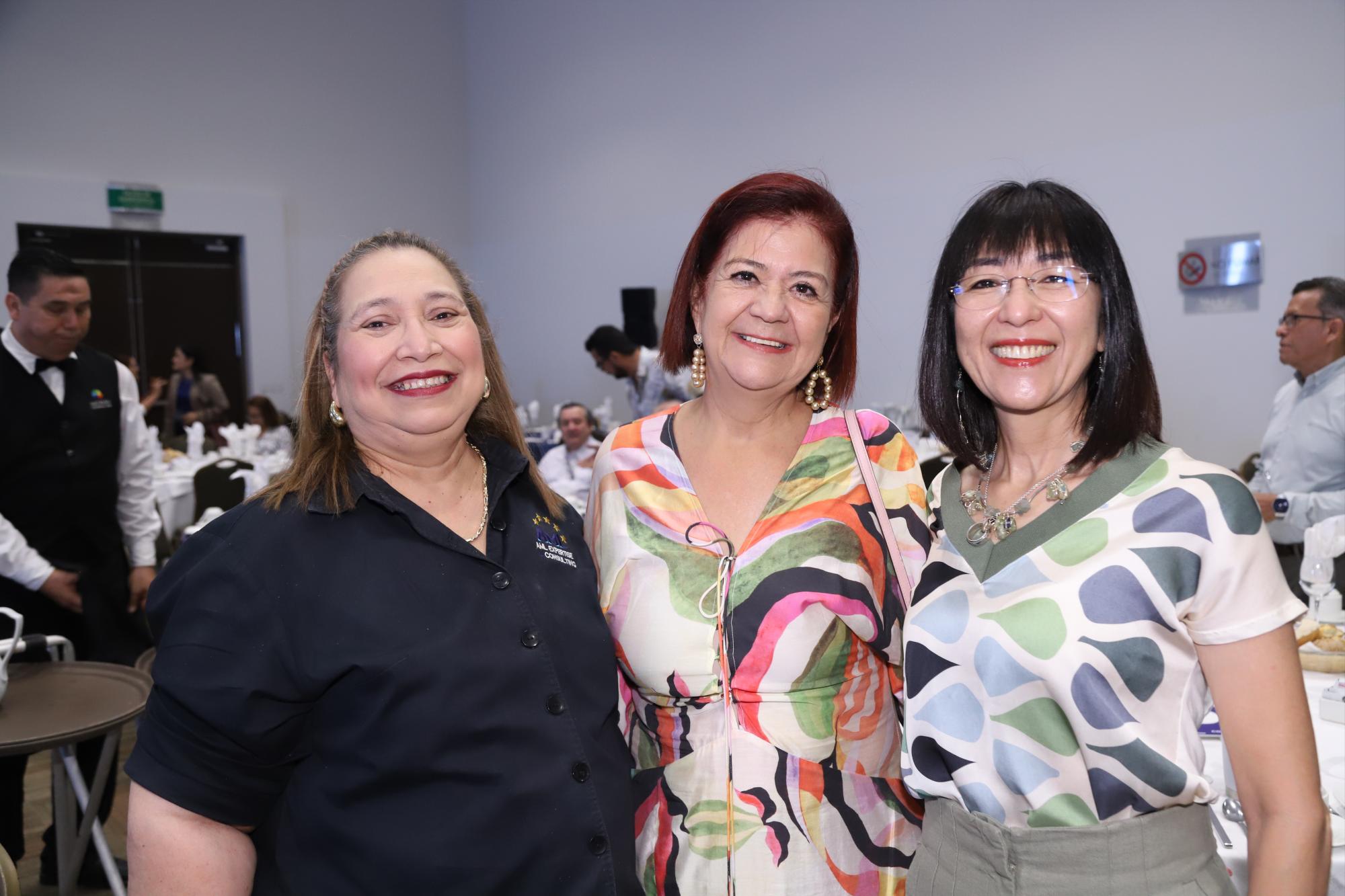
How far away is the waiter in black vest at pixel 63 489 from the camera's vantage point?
3498mm

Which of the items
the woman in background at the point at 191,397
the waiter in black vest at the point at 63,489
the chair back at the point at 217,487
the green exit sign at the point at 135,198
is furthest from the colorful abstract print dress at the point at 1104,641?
the green exit sign at the point at 135,198

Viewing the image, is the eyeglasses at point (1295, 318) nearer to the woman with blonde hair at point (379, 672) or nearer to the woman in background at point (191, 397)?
the woman with blonde hair at point (379, 672)

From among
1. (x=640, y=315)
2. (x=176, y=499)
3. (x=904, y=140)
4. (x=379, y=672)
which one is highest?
(x=904, y=140)

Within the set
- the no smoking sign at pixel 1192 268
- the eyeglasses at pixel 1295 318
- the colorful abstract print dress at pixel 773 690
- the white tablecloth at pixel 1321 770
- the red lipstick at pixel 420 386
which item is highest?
the no smoking sign at pixel 1192 268

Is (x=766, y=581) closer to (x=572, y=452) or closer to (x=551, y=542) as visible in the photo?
(x=551, y=542)

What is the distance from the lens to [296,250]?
11.5 meters

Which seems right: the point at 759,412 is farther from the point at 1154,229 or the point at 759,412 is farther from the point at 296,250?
the point at 296,250

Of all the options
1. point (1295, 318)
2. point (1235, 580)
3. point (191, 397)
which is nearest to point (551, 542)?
point (1235, 580)

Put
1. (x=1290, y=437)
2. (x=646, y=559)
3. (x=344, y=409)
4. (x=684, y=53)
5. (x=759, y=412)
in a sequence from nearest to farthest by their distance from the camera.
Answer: (x=344, y=409) < (x=646, y=559) < (x=759, y=412) < (x=1290, y=437) < (x=684, y=53)

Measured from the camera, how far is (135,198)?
10.1 m

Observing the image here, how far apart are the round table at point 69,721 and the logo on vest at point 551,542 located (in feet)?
4.68

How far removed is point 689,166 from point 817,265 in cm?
911

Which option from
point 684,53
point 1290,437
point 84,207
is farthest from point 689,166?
point 1290,437

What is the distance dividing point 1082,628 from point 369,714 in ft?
3.18
